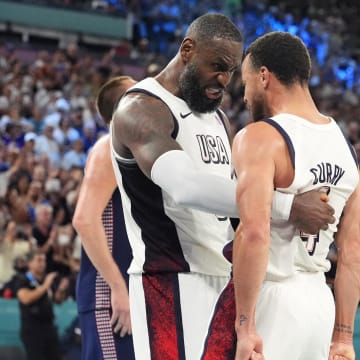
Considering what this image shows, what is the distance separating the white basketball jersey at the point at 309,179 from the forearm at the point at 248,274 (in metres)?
0.16

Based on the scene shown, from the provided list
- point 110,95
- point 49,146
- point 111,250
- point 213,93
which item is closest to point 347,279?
point 213,93

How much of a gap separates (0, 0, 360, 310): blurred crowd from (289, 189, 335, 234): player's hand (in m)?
2.46

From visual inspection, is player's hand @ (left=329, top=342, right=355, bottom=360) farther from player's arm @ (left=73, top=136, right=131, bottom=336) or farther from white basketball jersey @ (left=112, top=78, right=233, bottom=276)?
player's arm @ (left=73, top=136, right=131, bottom=336)

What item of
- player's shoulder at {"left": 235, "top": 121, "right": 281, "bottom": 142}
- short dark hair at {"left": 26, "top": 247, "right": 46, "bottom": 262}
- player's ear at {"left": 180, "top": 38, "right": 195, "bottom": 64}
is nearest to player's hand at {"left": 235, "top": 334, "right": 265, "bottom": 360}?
player's shoulder at {"left": 235, "top": 121, "right": 281, "bottom": 142}

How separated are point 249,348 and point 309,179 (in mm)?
643

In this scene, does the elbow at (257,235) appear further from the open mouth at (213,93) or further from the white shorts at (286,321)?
the open mouth at (213,93)

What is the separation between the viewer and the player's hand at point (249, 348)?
3.38m

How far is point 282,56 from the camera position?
3.63 metres

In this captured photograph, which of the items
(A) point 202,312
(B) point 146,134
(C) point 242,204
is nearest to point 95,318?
(A) point 202,312

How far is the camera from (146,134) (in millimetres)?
3984

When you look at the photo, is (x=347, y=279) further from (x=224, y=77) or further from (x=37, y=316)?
(x=37, y=316)

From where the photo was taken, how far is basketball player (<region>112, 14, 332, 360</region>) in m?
4.12

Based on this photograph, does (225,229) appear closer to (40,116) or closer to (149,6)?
(40,116)

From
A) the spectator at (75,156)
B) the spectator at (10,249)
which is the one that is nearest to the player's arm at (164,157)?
the spectator at (10,249)
